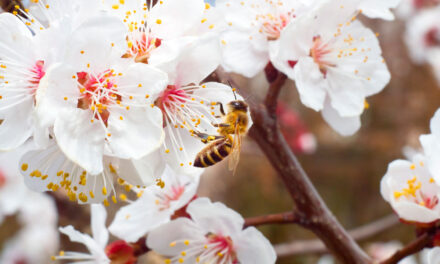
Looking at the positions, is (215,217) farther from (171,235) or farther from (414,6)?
(414,6)

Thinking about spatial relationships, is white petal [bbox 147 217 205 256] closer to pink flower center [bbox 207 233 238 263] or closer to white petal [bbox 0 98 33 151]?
pink flower center [bbox 207 233 238 263]

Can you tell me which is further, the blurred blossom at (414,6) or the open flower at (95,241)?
the blurred blossom at (414,6)

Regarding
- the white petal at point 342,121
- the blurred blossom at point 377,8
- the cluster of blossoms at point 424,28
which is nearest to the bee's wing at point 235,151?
the white petal at point 342,121

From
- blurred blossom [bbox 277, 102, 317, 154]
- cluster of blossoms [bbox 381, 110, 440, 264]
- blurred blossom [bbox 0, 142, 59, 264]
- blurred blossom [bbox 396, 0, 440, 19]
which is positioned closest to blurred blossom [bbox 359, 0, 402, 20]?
cluster of blossoms [bbox 381, 110, 440, 264]

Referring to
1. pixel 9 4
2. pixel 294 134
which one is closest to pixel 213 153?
pixel 9 4

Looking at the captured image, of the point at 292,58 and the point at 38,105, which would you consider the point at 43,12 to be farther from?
the point at 292,58

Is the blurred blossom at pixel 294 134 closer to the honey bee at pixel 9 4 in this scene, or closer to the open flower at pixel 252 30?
the open flower at pixel 252 30
